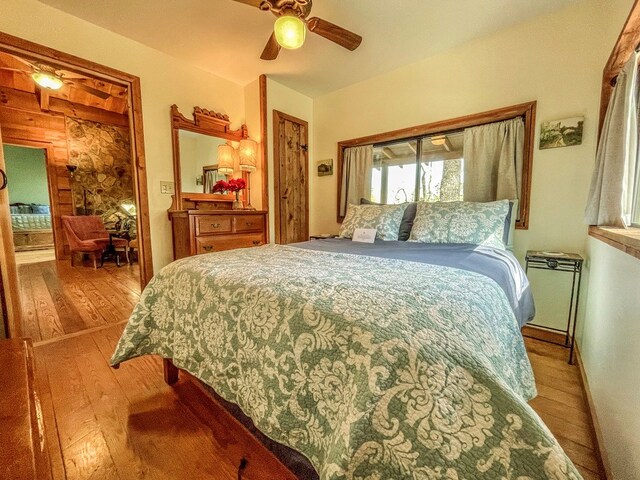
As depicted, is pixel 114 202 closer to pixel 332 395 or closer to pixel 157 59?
pixel 157 59

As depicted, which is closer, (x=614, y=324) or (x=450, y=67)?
(x=614, y=324)

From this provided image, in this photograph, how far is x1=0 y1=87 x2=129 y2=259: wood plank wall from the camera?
13.5ft

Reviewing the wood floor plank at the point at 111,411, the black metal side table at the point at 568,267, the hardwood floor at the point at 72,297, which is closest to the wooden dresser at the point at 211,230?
the hardwood floor at the point at 72,297

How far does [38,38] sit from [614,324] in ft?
12.2

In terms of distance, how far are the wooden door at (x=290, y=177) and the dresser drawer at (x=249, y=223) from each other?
0.29m

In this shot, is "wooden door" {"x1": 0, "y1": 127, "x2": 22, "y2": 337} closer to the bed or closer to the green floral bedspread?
the green floral bedspread

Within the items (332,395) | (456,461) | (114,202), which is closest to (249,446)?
(332,395)

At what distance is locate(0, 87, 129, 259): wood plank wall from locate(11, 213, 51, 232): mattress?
2907 mm

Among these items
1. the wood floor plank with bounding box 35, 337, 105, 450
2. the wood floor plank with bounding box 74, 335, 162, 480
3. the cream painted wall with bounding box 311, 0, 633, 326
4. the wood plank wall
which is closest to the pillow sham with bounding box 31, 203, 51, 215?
the wood plank wall

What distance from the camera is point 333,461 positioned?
0.54 meters

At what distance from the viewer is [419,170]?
8.98 feet

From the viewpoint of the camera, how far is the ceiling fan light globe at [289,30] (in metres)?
1.58

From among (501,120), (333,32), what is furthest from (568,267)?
(333,32)

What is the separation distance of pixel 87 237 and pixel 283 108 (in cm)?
394
